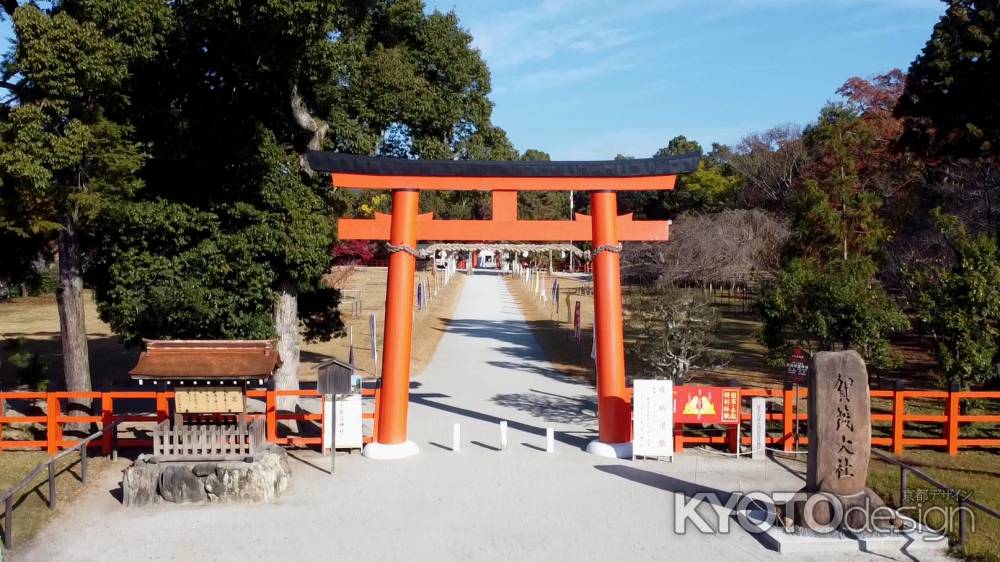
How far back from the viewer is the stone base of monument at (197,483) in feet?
36.0

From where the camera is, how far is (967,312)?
1483 cm

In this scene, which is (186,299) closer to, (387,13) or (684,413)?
(387,13)

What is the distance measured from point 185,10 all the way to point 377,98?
4.18m

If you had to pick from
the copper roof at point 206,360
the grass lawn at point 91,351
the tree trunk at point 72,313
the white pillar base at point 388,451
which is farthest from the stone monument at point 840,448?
the tree trunk at point 72,313

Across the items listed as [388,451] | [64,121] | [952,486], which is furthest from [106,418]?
[952,486]

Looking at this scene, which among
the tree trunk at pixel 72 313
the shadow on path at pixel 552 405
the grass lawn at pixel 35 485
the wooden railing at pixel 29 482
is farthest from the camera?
the shadow on path at pixel 552 405

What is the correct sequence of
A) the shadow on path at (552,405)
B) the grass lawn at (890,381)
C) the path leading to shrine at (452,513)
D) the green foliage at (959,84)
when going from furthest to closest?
the green foliage at (959,84) < the shadow on path at (552,405) < the grass lawn at (890,381) < the path leading to shrine at (452,513)

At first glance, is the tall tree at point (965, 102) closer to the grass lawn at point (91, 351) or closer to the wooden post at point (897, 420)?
the wooden post at point (897, 420)

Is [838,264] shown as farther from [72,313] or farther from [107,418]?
[72,313]

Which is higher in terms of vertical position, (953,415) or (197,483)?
(953,415)

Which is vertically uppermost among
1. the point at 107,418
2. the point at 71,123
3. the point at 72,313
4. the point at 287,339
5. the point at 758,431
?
the point at 71,123

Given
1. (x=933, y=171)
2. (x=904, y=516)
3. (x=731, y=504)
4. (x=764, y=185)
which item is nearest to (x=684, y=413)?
(x=731, y=504)

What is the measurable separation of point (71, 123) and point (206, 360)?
16.5ft

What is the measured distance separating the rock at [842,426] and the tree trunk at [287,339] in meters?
10.3
